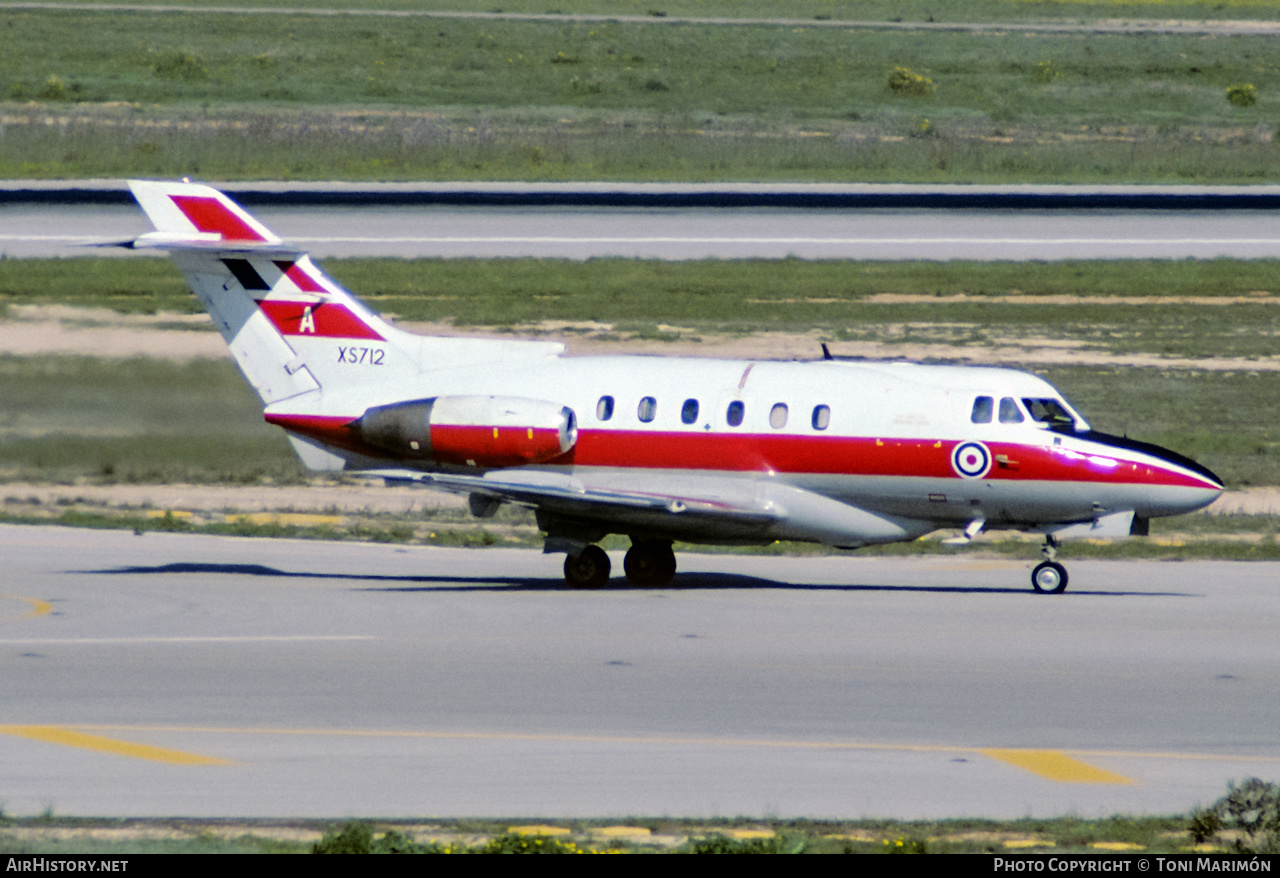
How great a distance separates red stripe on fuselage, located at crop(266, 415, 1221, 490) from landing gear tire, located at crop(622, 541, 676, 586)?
1.47 meters

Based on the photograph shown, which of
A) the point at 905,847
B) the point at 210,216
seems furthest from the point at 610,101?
the point at 905,847

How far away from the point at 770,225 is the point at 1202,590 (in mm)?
36689

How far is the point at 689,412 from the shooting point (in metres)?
24.9

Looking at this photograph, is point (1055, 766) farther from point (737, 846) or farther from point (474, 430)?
point (474, 430)

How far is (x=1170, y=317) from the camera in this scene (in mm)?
50531

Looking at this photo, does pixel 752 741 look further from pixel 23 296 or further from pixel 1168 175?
pixel 1168 175

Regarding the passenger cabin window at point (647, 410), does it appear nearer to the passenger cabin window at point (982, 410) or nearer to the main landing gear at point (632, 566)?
the main landing gear at point (632, 566)

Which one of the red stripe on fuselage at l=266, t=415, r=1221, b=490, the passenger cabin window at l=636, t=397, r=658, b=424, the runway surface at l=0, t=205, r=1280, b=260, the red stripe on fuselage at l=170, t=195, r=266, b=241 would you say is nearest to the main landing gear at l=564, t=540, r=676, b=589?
the red stripe on fuselage at l=266, t=415, r=1221, b=490

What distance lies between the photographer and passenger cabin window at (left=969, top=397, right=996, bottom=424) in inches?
954

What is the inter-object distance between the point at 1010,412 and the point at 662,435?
475cm

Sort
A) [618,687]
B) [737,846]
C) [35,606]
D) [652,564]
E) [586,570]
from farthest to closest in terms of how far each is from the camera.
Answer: [652,564], [586,570], [35,606], [618,687], [737,846]

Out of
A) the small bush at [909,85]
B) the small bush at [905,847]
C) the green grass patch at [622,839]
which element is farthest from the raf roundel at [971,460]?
the small bush at [909,85]

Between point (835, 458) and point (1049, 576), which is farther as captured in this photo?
point (1049, 576)

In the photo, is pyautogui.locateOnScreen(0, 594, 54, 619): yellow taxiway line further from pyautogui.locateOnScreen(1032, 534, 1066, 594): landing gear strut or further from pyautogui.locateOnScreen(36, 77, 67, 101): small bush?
pyautogui.locateOnScreen(36, 77, 67, 101): small bush
